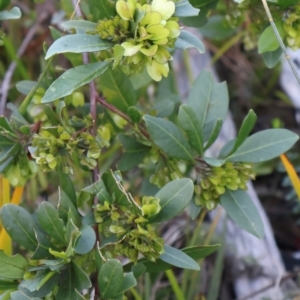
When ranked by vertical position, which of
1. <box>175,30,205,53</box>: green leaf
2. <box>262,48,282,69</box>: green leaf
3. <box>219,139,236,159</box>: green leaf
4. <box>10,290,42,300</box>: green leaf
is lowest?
<box>10,290,42,300</box>: green leaf

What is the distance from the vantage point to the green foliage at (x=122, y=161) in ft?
2.29

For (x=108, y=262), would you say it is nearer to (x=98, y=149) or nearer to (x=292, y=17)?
(x=98, y=149)

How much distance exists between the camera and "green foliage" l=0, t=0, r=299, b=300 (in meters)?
0.70

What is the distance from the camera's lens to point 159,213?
2.42 ft

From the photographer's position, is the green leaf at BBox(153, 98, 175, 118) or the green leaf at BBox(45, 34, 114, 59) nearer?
the green leaf at BBox(45, 34, 114, 59)

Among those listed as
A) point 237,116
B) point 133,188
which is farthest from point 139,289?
point 237,116

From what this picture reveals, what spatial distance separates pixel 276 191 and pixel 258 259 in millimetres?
427

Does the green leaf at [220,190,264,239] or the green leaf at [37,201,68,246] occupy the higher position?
the green leaf at [37,201,68,246]

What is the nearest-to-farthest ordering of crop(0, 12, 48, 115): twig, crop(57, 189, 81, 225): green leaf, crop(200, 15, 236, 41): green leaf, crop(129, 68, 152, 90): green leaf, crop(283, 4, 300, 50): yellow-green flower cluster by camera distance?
crop(57, 189, 81, 225): green leaf < crop(283, 4, 300, 50): yellow-green flower cluster < crop(129, 68, 152, 90): green leaf < crop(200, 15, 236, 41): green leaf < crop(0, 12, 48, 115): twig

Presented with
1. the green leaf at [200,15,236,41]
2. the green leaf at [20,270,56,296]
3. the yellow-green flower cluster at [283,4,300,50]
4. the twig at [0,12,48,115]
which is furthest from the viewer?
the twig at [0,12,48,115]

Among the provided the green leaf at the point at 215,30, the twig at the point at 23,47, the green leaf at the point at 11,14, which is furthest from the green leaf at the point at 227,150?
the twig at the point at 23,47

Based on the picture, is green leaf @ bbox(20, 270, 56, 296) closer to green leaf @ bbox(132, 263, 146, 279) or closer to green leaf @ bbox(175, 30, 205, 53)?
green leaf @ bbox(132, 263, 146, 279)

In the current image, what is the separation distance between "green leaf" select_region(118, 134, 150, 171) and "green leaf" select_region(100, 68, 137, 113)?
7 cm

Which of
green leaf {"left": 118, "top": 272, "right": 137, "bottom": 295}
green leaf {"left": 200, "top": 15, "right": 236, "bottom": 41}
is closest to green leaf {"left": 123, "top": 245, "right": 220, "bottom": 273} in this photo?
green leaf {"left": 118, "top": 272, "right": 137, "bottom": 295}
